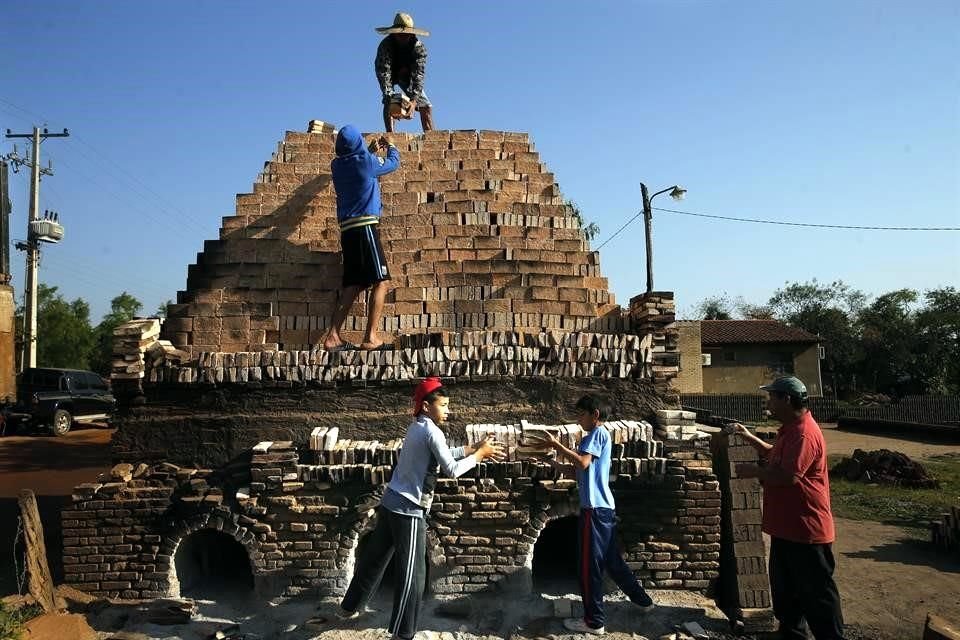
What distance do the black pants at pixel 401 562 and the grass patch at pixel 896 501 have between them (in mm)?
9049

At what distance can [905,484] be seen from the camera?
41.5 feet

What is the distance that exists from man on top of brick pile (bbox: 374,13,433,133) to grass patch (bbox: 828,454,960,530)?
9284mm

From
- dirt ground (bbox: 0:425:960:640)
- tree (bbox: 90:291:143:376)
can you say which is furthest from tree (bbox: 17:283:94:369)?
dirt ground (bbox: 0:425:960:640)

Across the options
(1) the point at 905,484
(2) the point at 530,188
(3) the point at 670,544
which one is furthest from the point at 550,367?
(1) the point at 905,484

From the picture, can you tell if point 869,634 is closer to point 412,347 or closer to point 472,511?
point 472,511

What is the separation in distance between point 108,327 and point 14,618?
42985 mm

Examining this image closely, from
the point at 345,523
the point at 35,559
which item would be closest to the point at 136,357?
the point at 35,559

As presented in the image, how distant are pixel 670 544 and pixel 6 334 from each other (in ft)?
76.7

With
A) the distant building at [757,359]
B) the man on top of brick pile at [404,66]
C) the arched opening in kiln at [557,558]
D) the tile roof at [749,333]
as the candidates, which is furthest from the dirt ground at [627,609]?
the tile roof at [749,333]

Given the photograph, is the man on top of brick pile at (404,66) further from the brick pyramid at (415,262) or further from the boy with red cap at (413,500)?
the boy with red cap at (413,500)

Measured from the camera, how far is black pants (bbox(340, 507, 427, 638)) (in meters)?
3.99

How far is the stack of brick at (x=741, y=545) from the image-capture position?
5.05 metres

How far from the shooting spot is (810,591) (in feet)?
13.0

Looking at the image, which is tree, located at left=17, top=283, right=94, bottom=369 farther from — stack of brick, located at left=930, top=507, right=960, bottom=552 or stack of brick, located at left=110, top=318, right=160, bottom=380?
stack of brick, located at left=930, top=507, right=960, bottom=552
